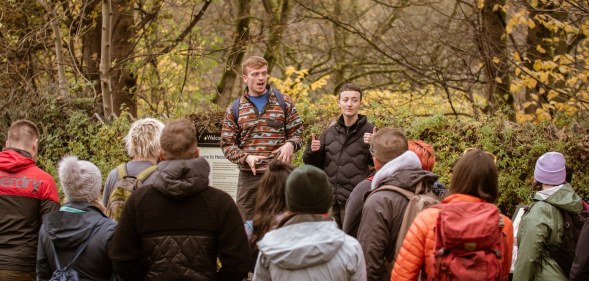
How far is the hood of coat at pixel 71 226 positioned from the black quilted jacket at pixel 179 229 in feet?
1.08

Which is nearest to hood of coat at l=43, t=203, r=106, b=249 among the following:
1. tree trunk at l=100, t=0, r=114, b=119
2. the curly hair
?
the curly hair

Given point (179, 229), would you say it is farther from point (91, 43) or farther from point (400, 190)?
point (91, 43)

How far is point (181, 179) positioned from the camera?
4562 millimetres

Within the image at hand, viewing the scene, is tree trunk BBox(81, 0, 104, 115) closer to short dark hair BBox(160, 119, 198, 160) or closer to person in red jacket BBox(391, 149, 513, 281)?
short dark hair BBox(160, 119, 198, 160)

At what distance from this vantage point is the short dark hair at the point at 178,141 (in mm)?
4746

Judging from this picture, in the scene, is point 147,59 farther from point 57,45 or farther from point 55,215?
point 55,215

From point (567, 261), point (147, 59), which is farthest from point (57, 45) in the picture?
point (567, 261)

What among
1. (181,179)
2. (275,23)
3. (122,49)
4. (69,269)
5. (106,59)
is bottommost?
(69,269)

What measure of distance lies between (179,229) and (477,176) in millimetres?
1852

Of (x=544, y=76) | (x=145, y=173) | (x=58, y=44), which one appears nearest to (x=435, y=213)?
(x=145, y=173)

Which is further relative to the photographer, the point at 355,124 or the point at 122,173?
the point at 355,124

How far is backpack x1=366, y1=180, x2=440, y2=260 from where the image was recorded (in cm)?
484

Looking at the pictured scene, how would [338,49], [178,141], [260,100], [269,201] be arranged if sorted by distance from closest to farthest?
1. [178,141]
2. [269,201]
3. [260,100]
4. [338,49]

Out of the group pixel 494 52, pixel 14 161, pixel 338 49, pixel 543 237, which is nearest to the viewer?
pixel 543 237
